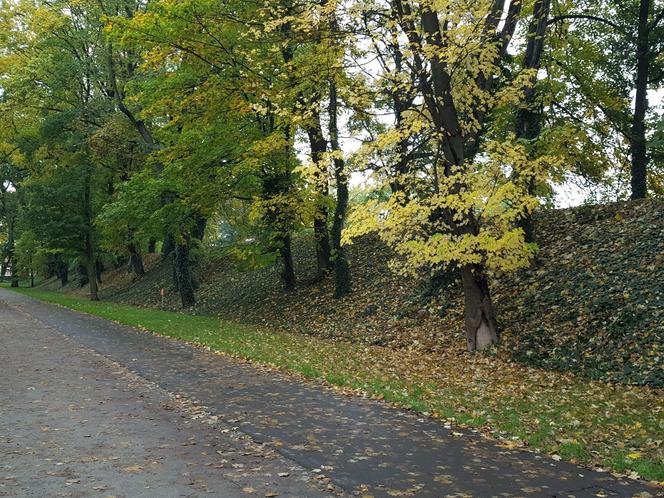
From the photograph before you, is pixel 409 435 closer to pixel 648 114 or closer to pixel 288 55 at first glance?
pixel 288 55

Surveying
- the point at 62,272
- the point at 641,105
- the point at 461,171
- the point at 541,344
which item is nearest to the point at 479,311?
the point at 541,344

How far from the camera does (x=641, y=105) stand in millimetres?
17828

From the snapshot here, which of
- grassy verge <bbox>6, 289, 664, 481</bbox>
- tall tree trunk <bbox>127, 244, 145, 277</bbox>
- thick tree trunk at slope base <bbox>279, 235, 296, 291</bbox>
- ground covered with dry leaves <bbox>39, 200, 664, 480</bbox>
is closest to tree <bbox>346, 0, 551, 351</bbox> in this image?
ground covered with dry leaves <bbox>39, 200, 664, 480</bbox>

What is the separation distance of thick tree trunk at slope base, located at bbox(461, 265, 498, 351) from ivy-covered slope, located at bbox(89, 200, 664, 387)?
1.28ft

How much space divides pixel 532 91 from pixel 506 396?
29.7ft

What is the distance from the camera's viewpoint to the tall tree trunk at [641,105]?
56.4ft

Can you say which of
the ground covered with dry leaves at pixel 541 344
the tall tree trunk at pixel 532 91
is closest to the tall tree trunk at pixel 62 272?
the ground covered with dry leaves at pixel 541 344

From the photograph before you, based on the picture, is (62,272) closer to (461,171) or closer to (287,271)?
(287,271)

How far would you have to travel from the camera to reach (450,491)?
5.08 meters

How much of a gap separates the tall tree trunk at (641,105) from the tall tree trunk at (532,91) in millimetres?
4202

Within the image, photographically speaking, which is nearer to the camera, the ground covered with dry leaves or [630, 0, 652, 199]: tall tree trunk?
the ground covered with dry leaves

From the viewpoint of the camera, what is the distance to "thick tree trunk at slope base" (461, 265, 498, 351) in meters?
12.0

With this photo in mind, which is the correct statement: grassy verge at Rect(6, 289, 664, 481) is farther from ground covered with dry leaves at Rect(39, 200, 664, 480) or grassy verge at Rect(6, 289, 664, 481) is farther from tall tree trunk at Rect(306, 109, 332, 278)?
tall tree trunk at Rect(306, 109, 332, 278)

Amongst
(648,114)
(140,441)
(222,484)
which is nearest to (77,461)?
(140,441)
